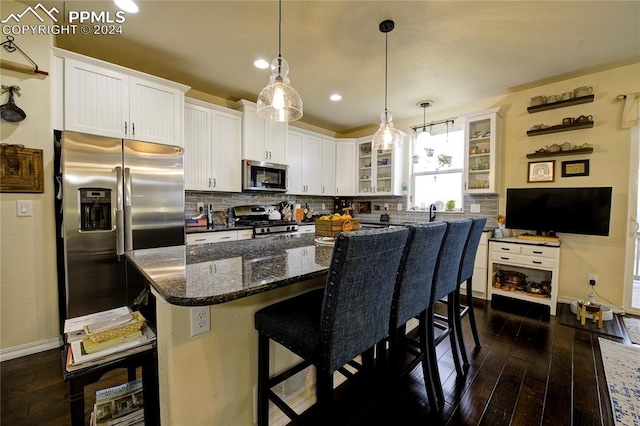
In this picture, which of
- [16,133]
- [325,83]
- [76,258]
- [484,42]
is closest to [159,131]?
[16,133]

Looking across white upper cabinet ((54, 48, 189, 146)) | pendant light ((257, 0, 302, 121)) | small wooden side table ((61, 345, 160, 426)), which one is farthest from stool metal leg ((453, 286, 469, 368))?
white upper cabinet ((54, 48, 189, 146))

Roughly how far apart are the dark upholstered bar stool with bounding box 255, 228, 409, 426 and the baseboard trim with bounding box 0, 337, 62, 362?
221 centimetres

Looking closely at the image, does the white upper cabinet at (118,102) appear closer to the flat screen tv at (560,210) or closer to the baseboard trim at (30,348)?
the baseboard trim at (30,348)

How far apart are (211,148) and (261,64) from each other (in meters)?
1.22

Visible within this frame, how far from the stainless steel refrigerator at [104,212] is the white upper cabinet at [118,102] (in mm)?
289

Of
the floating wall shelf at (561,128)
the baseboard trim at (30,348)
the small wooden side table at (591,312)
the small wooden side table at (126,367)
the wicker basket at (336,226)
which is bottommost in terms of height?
the baseboard trim at (30,348)

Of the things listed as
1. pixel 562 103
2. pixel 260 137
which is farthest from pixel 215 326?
pixel 562 103

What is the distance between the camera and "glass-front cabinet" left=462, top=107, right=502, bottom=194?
3576 millimetres

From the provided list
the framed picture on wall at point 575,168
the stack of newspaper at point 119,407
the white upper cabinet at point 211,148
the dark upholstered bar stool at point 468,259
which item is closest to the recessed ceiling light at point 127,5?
the white upper cabinet at point 211,148

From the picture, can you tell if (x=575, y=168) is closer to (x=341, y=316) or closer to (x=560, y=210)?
(x=560, y=210)

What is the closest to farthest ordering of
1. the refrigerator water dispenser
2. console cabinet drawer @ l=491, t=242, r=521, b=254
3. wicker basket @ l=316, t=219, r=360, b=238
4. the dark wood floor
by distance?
the dark wood floor → wicker basket @ l=316, t=219, r=360, b=238 → the refrigerator water dispenser → console cabinet drawer @ l=491, t=242, r=521, b=254

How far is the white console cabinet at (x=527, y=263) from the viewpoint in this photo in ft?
9.76

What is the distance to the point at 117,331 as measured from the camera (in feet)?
3.45

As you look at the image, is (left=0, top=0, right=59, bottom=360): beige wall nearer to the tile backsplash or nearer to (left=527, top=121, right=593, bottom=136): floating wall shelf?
the tile backsplash
